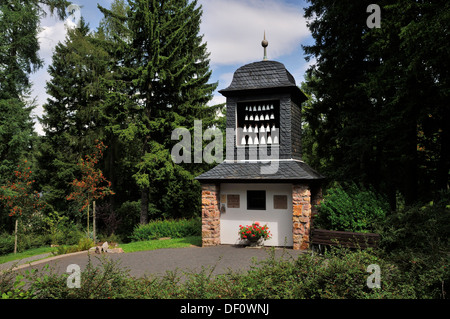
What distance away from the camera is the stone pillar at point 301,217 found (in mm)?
10445

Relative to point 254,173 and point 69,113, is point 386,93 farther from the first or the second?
point 69,113

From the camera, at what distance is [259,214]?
11461 millimetres

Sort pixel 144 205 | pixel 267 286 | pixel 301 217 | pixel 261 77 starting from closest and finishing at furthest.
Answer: pixel 267 286, pixel 301 217, pixel 261 77, pixel 144 205

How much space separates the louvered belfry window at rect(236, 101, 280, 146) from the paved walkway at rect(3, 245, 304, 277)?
13.3 feet

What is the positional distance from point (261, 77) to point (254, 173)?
3.71 m

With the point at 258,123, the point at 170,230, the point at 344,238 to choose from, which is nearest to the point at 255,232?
the point at 344,238

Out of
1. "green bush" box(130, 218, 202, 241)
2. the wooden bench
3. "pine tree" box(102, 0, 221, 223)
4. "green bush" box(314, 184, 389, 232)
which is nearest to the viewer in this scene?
the wooden bench

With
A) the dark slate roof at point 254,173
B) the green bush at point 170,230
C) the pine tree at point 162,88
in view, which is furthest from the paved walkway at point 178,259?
the pine tree at point 162,88

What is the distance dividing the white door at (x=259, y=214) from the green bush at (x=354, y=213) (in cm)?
152

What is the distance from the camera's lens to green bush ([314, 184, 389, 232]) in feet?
30.0

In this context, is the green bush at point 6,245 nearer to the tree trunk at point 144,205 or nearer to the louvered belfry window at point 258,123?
the tree trunk at point 144,205

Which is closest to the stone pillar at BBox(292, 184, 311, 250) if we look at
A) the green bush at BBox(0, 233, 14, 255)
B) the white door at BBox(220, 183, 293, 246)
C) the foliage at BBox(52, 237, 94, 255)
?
the white door at BBox(220, 183, 293, 246)

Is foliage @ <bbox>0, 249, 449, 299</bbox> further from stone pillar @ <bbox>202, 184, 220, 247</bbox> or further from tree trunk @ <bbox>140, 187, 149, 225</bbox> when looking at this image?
tree trunk @ <bbox>140, 187, 149, 225</bbox>
